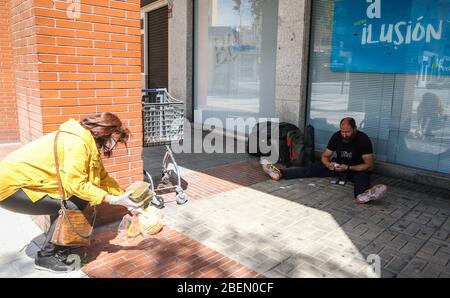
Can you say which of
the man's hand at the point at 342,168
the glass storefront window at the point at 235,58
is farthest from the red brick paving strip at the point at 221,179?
the glass storefront window at the point at 235,58

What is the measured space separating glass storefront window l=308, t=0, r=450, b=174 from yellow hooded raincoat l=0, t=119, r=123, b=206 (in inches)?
200

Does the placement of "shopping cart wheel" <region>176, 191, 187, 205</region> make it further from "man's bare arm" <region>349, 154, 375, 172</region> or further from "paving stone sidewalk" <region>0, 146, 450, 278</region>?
→ "man's bare arm" <region>349, 154, 375, 172</region>

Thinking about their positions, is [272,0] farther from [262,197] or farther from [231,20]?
[262,197]

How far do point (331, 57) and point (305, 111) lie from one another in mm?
1145

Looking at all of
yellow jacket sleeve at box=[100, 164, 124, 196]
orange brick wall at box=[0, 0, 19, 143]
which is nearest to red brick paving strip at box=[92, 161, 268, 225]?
yellow jacket sleeve at box=[100, 164, 124, 196]

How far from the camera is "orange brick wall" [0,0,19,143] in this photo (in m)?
8.12

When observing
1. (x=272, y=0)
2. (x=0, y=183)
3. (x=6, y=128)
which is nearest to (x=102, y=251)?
(x=0, y=183)

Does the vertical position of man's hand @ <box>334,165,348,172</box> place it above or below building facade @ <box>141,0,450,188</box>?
below

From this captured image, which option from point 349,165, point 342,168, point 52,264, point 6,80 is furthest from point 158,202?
point 6,80

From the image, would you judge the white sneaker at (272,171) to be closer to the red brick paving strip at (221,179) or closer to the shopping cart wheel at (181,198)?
the red brick paving strip at (221,179)

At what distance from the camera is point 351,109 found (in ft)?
23.1
